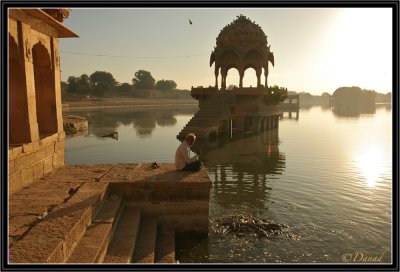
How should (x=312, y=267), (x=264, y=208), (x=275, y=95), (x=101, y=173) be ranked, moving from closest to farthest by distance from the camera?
1. (x=312, y=267)
2. (x=101, y=173)
3. (x=264, y=208)
4. (x=275, y=95)

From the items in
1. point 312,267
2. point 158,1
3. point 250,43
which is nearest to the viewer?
point 312,267

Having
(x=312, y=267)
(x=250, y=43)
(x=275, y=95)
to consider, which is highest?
(x=250, y=43)

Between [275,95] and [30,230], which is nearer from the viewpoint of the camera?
[30,230]

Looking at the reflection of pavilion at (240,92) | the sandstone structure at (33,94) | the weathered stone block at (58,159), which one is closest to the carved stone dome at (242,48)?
the reflection of pavilion at (240,92)

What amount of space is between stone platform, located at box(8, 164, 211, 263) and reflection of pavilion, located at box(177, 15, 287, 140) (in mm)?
19898

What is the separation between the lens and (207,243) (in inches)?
279

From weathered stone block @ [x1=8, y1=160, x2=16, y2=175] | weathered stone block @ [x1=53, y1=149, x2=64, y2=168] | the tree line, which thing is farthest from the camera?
the tree line

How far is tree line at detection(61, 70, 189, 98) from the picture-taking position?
80812mm

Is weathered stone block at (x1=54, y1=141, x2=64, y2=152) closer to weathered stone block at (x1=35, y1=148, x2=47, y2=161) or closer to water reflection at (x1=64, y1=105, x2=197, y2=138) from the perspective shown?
weathered stone block at (x1=35, y1=148, x2=47, y2=161)

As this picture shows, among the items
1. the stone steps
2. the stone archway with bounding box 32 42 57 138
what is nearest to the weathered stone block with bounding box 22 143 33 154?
the stone steps

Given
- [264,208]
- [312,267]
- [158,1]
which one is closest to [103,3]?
[158,1]

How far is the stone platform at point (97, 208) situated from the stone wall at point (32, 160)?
20 cm

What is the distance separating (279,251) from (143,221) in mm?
2904

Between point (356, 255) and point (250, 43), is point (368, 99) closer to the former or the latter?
point (250, 43)
